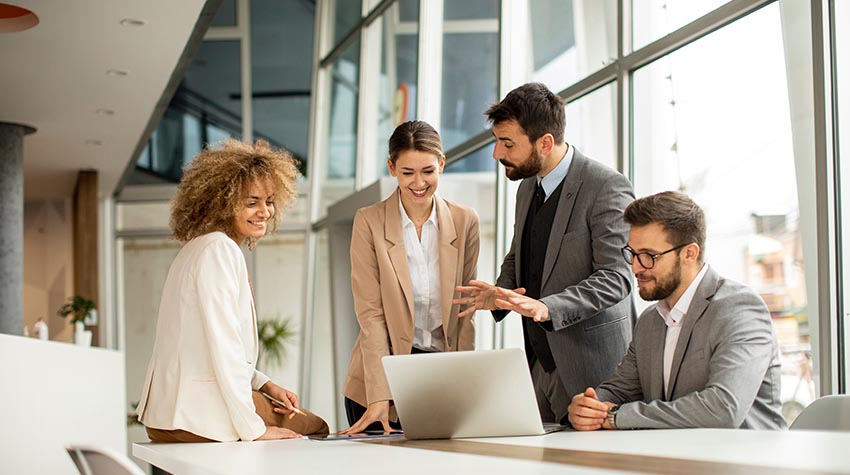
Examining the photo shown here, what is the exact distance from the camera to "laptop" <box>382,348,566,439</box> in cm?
212

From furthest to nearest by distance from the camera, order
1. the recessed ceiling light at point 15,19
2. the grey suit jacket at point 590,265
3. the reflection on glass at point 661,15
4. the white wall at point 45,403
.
A: the recessed ceiling light at point 15,19
the white wall at point 45,403
the reflection on glass at point 661,15
the grey suit jacket at point 590,265

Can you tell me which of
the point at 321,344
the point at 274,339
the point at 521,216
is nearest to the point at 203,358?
the point at 521,216

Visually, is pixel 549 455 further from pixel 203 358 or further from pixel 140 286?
pixel 140 286

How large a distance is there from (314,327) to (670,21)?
6956 millimetres

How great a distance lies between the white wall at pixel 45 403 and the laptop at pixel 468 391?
2307 mm

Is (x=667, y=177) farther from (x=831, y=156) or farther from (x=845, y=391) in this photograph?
(x=845, y=391)

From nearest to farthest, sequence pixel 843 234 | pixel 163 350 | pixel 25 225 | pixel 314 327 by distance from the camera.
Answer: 1. pixel 163 350
2. pixel 843 234
3. pixel 314 327
4. pixel 25 225

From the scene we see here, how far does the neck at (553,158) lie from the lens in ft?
9.83

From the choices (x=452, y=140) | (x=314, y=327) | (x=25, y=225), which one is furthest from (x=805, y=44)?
(x=25, y=225)

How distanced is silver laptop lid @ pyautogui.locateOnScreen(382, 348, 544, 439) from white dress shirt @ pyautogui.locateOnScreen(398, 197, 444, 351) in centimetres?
86

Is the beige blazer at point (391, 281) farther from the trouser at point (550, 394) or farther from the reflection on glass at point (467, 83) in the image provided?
the reflection on glass at point (467, 83)

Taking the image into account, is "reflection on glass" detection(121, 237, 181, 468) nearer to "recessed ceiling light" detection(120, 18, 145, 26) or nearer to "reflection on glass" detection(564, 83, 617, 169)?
"recessed ceiling light" detection(120, 18, 145, 26)

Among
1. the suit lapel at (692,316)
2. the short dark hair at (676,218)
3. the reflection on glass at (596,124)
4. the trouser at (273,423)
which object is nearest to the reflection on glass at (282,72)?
the reflection on glass at (596,124)

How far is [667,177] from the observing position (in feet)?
13.9
